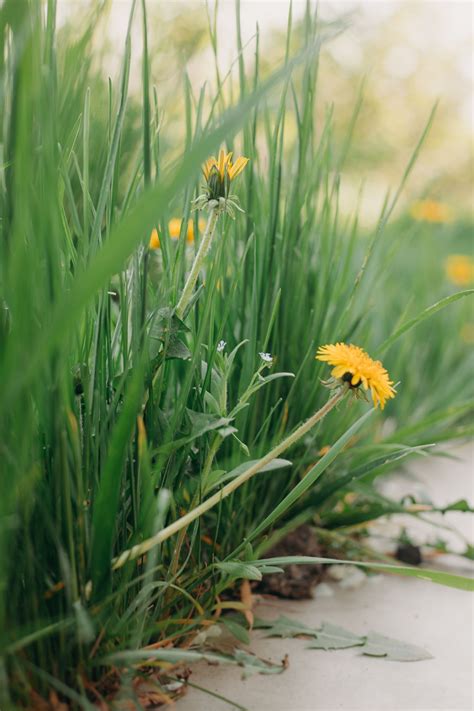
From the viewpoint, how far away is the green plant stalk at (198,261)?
2.11 ft

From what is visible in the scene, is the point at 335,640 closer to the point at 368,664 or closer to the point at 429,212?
the point at 368,664

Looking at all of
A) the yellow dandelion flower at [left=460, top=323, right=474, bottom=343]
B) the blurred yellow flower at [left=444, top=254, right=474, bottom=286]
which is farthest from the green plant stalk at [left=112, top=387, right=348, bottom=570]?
the blurred yellow flower at [left=444, top=254, right=474, bottom=286]

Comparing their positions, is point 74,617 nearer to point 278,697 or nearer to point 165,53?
point 278,697

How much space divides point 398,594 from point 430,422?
0.23 meters

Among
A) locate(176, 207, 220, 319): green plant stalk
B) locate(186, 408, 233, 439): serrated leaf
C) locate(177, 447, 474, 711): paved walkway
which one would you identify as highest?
locate(176, 207, 220, 319): green plant stalk

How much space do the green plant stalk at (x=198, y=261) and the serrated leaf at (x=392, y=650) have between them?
16.8 inches

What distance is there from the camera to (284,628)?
2.66ft

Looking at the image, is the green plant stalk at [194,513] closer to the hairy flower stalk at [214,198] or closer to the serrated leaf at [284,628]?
the hairy flower stalk at [214,198]

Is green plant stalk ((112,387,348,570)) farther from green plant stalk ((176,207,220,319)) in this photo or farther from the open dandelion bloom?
green plant stalk ((176,207,220,319))

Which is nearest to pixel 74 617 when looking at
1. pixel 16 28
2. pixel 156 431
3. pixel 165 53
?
pixel 156 431

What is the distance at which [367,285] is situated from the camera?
1029 millimetres

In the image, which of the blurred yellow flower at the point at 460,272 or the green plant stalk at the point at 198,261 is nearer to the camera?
the green plant stalk at the point at 198,261

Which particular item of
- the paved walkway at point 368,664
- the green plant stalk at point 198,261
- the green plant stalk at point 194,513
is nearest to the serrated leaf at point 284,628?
the paved walkway at point 368,664

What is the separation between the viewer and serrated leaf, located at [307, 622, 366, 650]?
79cm
